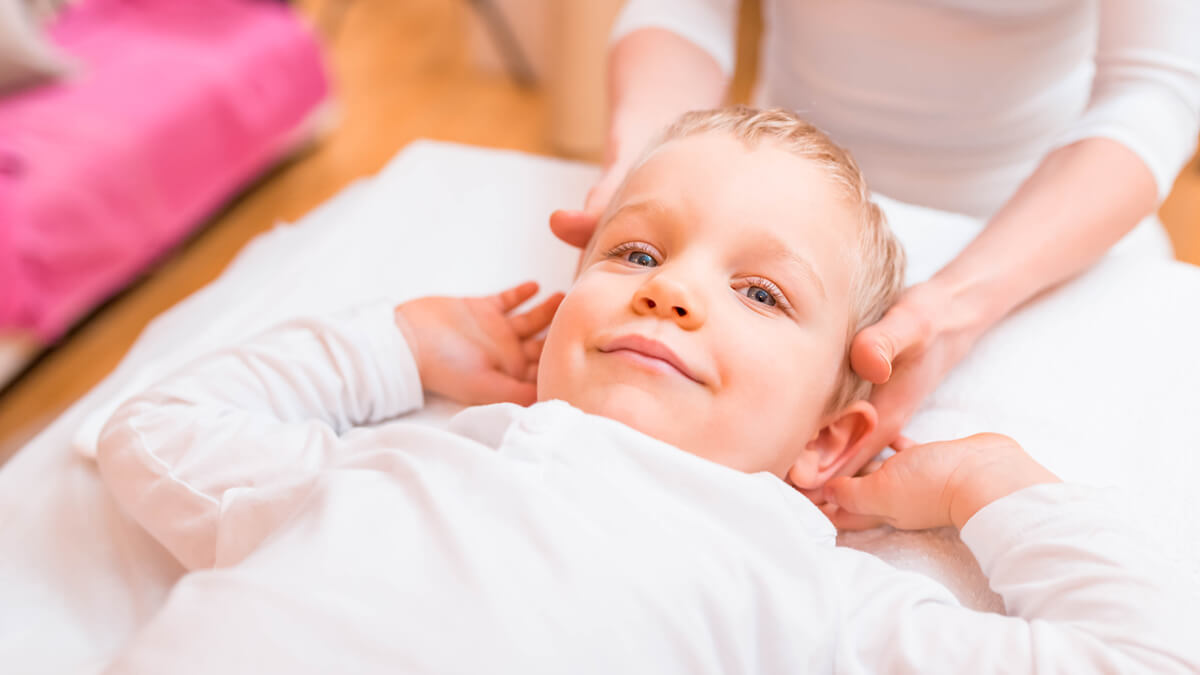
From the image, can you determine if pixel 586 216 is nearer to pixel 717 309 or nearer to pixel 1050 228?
pixel 717 309

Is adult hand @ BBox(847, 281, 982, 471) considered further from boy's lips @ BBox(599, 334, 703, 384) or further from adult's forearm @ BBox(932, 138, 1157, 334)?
boy's lips @ BBox(599, 334, 703, 384)

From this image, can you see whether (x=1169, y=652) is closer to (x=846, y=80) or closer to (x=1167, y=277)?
(x=1167, y=277)

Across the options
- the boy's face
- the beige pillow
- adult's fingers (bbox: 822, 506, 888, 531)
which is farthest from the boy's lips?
the beige pillow

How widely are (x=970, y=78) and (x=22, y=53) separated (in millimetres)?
1959

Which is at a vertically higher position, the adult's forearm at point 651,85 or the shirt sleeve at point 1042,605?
the adult's forearm at point 651,85

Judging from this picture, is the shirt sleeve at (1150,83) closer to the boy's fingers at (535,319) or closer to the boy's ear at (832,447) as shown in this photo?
the boy's ear at (832,447)

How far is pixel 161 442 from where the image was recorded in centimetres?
77

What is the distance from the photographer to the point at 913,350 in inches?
32.0

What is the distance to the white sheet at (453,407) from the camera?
773 mm

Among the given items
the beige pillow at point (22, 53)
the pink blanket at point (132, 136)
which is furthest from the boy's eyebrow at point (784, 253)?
the beige pillow at point (22, 53)

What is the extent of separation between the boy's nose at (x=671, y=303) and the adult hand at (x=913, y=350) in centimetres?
15

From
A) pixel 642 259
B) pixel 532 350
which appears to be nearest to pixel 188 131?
pixel 532 350

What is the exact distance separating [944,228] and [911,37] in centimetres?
24

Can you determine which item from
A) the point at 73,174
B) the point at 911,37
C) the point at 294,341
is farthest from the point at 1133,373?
the point at 73,174
